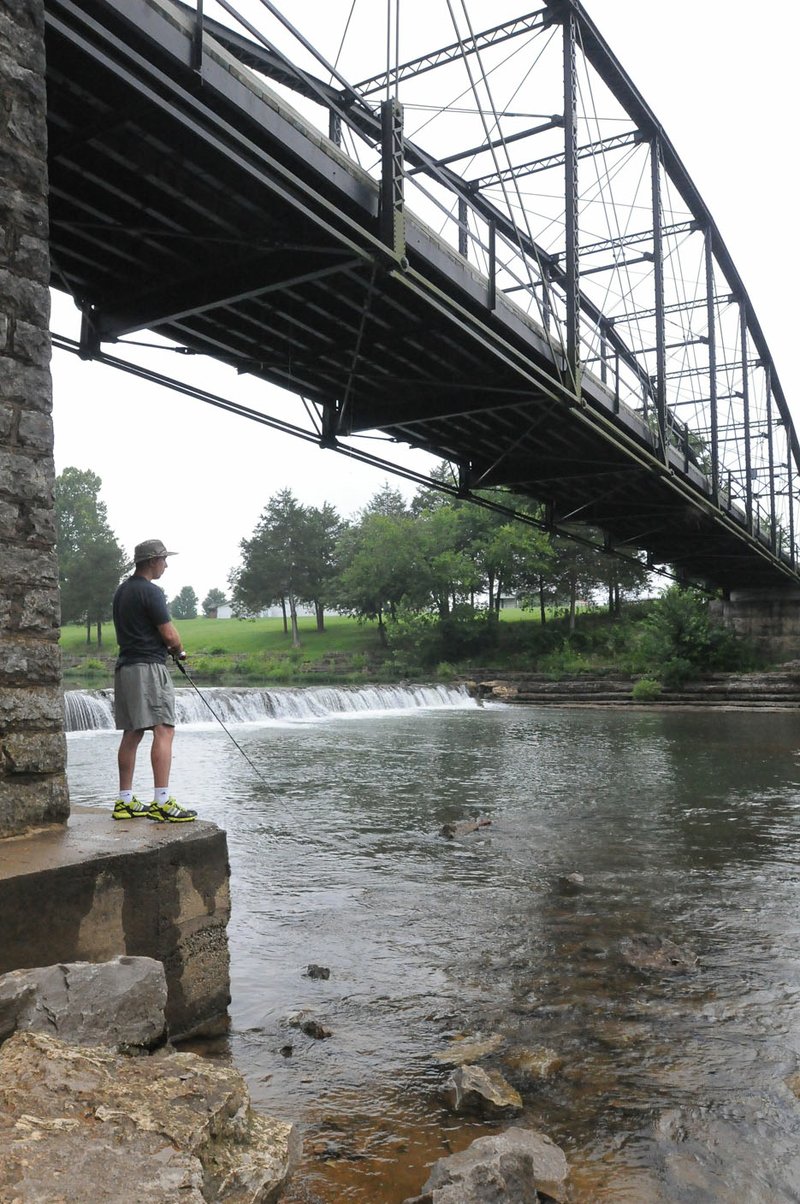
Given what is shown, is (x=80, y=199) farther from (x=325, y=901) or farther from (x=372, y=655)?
(x=372, y=655)

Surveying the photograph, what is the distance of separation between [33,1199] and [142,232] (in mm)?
7055

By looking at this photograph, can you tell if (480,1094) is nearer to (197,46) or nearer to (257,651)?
(197,46)

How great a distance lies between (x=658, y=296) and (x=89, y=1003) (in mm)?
17541

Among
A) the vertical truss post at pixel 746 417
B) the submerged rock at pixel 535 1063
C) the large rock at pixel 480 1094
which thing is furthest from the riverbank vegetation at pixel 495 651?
the large rock at pixel 480 1094

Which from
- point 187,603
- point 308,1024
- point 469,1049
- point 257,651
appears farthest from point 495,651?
point 187,603

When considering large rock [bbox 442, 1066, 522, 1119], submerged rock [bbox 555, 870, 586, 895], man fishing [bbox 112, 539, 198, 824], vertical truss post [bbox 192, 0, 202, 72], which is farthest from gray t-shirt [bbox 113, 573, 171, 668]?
vertical truss post [bbox 192, 0, 202, 72]

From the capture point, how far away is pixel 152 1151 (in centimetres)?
225

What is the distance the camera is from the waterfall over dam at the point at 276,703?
947 inches

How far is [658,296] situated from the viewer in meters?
17.7

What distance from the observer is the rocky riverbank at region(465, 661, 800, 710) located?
103 ft

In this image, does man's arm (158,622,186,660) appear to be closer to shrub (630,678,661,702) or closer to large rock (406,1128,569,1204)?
large rock (406,1128,569,1204)

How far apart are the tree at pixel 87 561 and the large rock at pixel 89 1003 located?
56434mm

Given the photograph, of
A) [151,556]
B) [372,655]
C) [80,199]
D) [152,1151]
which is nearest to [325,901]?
[151,556]

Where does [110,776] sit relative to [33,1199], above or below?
below
